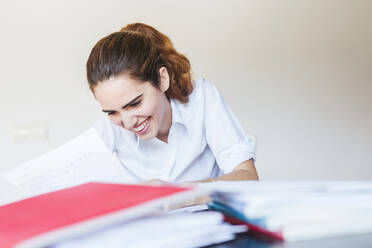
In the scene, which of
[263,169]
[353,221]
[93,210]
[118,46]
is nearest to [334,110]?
[263,169]

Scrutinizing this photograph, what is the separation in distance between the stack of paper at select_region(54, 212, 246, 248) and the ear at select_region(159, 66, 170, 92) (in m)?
0.97

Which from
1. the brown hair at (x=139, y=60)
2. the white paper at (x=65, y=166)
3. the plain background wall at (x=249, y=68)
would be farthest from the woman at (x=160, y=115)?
the plain background wall at (x=249, y=68)

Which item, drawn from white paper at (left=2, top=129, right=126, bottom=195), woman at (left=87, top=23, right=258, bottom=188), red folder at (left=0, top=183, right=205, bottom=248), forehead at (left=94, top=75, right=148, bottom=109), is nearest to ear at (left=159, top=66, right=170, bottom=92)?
woman at (left=87, top=23, right=258, bottom=188)

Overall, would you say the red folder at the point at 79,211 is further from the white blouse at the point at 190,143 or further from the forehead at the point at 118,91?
the white blouse at the point at 190,143

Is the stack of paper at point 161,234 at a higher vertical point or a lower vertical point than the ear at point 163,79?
lower

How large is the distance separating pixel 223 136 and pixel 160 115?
23 cm

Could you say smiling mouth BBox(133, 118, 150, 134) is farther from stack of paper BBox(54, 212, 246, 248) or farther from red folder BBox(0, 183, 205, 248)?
stack of paper BBox(54, 212, 246, 248)

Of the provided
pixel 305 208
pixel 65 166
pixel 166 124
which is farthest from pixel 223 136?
pixel 305 208

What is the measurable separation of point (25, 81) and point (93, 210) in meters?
2.01

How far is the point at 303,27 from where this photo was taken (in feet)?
9.04

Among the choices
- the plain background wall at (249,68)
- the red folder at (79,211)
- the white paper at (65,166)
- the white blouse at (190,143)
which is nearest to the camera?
the red folder at (79,211)

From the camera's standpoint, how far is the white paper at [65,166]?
3.30 ft

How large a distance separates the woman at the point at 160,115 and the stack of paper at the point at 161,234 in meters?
0.70

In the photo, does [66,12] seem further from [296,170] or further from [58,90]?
[296,170]
